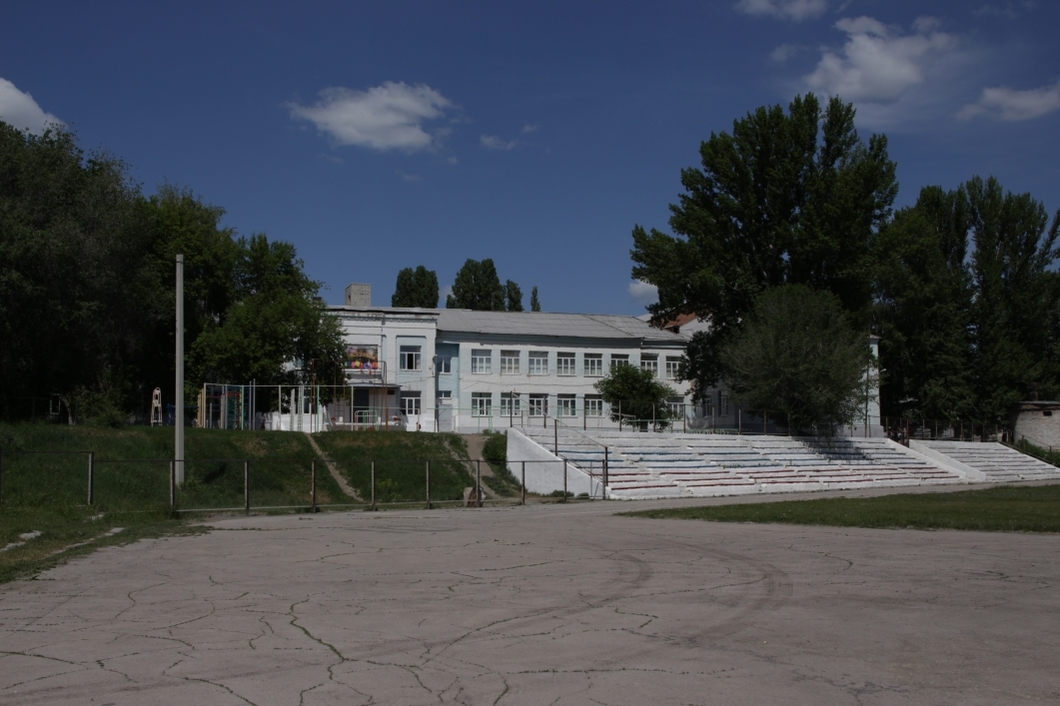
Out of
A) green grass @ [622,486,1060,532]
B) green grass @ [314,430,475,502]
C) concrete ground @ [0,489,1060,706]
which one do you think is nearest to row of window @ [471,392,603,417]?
green grass @ [314,430,475,502]

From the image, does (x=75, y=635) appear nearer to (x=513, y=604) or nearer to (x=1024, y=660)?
(x=513, y=604)

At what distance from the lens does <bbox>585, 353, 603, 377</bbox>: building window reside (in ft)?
238

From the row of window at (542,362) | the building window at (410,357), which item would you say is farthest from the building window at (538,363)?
the building window at (410,357)

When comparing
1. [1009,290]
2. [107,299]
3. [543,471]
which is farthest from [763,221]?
[107,299]

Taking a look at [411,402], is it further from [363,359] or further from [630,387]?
[630,387]

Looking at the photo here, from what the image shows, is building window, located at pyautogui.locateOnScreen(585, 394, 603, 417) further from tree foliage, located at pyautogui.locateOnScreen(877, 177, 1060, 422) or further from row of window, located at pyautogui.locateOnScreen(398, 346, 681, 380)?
tree foliage, located at pyautogui.locateOnScreen(877, 177, 1060, 422)

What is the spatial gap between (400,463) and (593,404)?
106 ft

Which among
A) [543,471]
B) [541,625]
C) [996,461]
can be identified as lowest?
[996,461]

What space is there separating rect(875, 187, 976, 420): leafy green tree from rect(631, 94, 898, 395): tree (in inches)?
321

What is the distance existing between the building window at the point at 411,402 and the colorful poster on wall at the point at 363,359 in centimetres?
346

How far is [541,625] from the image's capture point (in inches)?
361

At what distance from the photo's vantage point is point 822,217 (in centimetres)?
5791

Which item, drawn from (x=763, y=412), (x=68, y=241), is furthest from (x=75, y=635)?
(x=763, y=412)

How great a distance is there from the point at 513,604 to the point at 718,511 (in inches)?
625
